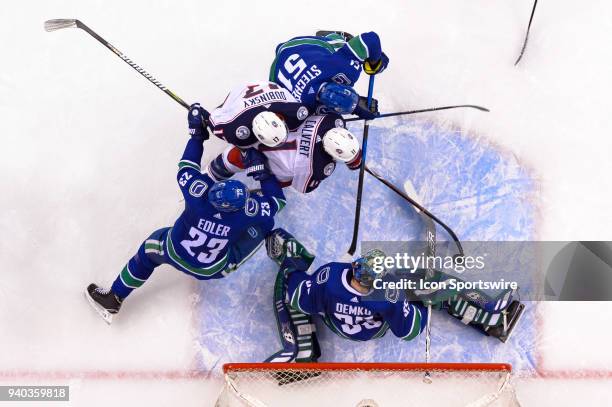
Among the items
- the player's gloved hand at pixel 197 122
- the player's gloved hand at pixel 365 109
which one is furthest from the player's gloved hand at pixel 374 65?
the player's gloved hand at pixel 197 122

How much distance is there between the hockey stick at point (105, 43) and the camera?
4.62 metres

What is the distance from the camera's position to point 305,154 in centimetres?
421

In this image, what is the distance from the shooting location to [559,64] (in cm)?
508

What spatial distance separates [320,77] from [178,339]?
1.82 metres

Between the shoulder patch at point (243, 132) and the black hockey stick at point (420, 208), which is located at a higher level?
the shoulder patch at point (243, 132)

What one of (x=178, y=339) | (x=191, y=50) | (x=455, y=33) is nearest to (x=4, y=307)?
(x=178, y=339)

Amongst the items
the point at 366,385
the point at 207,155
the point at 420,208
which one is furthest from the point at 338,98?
the point at 366,385

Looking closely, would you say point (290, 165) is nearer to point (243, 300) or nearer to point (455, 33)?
point (243, 300)

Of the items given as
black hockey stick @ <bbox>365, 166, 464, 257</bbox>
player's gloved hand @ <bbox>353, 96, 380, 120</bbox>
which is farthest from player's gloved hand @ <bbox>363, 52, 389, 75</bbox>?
black hockey stick @ <bbox>365, 166, 464, 257</bbox>

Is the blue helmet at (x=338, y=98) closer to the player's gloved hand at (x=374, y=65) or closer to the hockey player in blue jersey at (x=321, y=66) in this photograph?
the hockey player in blue jersey at (x=321, y=66)

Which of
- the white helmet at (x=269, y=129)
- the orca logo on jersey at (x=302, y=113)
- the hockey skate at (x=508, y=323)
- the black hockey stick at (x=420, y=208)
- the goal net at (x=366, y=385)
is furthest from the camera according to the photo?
the black hockey stick at (x=420, y=208)

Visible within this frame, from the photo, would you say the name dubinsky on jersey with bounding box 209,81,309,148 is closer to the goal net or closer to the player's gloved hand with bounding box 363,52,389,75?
the player's gloved hand with bounding box 363,52,389,75

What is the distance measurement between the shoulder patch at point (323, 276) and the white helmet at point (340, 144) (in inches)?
23.9

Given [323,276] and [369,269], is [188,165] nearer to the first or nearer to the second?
[323,276]
